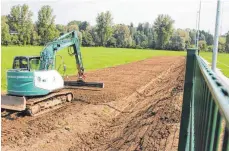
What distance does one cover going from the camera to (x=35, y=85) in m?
12.9

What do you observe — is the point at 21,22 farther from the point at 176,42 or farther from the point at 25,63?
the point at 25,63

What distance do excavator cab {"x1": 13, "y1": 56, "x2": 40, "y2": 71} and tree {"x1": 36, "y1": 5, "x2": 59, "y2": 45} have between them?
271 ft

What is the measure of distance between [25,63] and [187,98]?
1130cm

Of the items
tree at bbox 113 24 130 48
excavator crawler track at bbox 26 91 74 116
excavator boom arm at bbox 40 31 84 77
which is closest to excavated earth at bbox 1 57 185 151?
excavator crawler track at bbox 26 91 74 116

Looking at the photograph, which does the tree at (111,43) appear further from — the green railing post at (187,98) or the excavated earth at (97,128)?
the green railing post at (187,98)

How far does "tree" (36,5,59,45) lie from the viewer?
311 feet

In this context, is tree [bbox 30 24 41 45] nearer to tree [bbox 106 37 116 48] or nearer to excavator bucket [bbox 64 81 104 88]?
tree [bbox 106 37 116 48]

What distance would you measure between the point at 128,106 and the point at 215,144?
46.1 feet

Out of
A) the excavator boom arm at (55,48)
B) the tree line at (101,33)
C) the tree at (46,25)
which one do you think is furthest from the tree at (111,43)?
the excavator boom arm at (55,48)

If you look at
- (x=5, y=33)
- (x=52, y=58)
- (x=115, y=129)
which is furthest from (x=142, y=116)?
(x=5, y=33)

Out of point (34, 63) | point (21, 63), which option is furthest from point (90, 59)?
point (21, 63)

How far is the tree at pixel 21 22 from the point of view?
92.2m

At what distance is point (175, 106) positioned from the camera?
11375mm

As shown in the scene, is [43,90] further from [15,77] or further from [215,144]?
[215,144]
